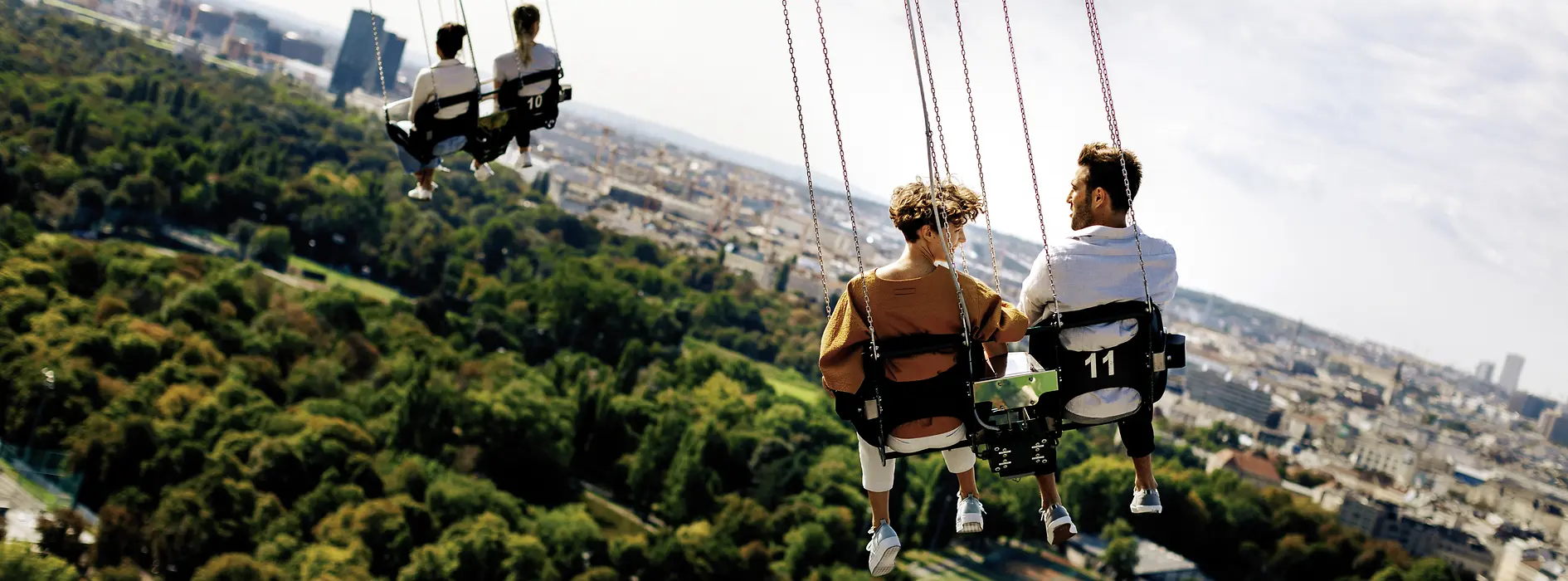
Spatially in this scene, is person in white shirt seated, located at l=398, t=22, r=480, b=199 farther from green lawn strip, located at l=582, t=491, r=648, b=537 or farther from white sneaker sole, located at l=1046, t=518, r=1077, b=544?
green lawn strip, located at l=582, t=491, r=648, b=537

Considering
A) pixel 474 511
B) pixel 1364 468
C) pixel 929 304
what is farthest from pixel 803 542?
pixel 1364 468

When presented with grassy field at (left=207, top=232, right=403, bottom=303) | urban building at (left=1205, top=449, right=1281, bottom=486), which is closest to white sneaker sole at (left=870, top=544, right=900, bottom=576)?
grassy field at (left=207, top=232, right=403, bottom=303)

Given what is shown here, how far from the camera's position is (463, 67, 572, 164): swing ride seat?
7.35 meters

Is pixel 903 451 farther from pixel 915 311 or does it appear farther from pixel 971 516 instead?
pixel 915 311

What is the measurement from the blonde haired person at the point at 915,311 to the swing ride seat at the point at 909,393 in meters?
0.02

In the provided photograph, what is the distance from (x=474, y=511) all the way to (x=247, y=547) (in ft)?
20.4

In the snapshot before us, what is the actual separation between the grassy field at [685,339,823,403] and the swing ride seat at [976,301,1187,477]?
6921cm

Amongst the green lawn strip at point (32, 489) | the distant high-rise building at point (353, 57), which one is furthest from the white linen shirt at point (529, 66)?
the distant high-rise building at point (353, 57)

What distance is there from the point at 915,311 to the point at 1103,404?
36.9 inches

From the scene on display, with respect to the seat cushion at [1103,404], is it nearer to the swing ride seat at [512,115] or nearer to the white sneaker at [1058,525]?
the white sneaker at [1058,525]

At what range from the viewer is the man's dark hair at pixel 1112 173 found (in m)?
5.43

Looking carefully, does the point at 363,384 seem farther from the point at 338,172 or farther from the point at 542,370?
the point at 338,172

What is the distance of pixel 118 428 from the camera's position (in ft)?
110

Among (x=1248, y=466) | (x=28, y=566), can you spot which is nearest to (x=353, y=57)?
(x=1248, y=466)
